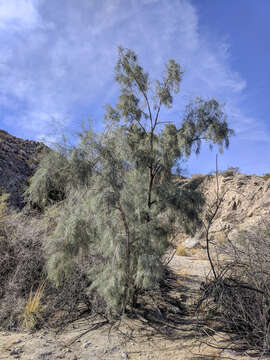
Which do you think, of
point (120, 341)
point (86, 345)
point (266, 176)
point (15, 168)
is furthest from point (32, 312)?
point (266, 176)

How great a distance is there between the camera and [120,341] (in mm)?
4918

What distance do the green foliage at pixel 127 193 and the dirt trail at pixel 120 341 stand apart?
505 mm

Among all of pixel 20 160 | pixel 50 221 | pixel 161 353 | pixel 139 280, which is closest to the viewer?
pixel 161 353

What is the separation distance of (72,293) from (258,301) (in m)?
3.95

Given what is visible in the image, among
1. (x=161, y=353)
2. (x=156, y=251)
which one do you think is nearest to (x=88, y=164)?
(x=156, y=251)

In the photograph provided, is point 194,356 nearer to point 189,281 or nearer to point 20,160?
point 189,281

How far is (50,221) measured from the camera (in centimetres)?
771

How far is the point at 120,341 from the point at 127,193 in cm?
268

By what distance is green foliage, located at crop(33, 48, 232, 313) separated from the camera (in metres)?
5.06

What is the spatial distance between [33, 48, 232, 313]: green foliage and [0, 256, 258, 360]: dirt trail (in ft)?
1.66

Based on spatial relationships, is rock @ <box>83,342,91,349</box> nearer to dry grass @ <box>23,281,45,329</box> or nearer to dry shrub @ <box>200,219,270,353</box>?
dry grass @ <box>23,281,45,329</box>

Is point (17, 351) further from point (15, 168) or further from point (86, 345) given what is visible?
point (15, 168)

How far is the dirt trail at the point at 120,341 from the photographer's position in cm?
446

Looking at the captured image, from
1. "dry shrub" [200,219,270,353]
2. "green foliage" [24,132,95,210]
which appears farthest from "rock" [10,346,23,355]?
"dry shrub" [200,219,270,353]
